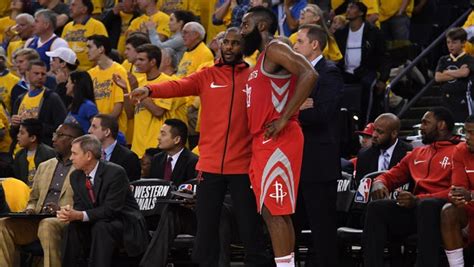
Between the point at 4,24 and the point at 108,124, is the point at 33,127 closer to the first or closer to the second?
the point at 108,124

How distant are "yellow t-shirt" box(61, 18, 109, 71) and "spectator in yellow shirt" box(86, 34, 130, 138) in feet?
6.52

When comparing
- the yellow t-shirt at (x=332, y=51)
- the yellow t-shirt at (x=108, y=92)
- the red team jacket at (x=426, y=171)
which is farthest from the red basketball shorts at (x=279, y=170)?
the yellow t-shirt at (x=332, y=51)

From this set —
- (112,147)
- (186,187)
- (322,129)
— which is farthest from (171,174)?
(322,129)

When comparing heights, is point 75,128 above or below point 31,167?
above

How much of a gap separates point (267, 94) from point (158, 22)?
25.0 feet

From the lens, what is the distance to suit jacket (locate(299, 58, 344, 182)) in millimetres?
10711

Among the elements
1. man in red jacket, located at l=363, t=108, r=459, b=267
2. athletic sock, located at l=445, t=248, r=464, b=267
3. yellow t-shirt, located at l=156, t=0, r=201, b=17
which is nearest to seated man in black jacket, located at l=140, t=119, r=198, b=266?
man in red jacket, located at l=363, t=108, r=459, b=267

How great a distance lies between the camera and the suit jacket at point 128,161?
1312 centimetres

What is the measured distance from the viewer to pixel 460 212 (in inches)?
417

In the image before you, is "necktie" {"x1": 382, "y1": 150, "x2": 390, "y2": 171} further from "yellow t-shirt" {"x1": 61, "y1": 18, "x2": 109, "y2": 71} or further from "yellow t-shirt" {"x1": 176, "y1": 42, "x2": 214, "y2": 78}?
"yellow t-shirt" {"x1": 61, "y1": 18, "x2": 109, "y2": 71}

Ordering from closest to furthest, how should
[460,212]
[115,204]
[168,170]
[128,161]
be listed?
1. [460,212]
2. [115,204]
3. [168,170]
4. [128,161]

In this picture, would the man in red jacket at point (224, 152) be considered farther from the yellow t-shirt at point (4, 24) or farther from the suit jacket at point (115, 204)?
the yellow t-shirt at point (4, 24)

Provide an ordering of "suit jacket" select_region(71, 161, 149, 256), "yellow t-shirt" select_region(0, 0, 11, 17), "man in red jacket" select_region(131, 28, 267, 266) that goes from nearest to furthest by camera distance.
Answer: "man in red jacket" select_region(131, 28, 267, 266), "suit jacket" select_region(71, 161, 149, 256), "yellow t-shirt" select_region(0, 0, 11, 17)

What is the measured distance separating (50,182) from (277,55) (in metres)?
3.75
